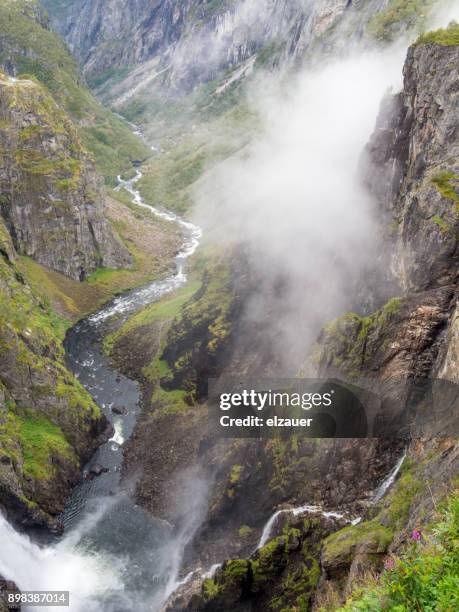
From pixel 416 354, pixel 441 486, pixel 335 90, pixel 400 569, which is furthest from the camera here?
pixel 335 90

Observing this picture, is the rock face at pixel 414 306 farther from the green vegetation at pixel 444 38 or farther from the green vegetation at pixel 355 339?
the green vegetation at pixel 444 38

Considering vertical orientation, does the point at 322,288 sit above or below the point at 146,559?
above

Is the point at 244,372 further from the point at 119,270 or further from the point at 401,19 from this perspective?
the point at 401,19

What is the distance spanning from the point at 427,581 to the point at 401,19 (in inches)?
4408

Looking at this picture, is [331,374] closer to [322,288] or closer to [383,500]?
[383,500]

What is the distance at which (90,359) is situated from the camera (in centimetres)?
8294

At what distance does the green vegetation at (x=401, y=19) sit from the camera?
303 feet

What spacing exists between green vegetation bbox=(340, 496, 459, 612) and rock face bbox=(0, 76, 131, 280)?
103 metres

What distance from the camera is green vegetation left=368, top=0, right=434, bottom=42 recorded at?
9225 cm

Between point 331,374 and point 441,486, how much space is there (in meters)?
19.3

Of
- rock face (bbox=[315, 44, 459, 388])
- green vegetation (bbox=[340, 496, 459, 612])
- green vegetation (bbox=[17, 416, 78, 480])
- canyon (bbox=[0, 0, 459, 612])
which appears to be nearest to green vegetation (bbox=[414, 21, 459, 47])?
canyon (bbox=[0, 0, 459, 612])

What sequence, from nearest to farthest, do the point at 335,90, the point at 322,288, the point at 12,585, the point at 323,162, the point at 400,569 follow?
1. the point at 400,569
2. the point at 12,585
3. the point at 322,288
4. the point at 323,162
5. the point at 335,90

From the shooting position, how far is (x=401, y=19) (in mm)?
98688

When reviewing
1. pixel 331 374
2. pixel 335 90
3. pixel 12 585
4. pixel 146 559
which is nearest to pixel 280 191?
pixel 335 90
